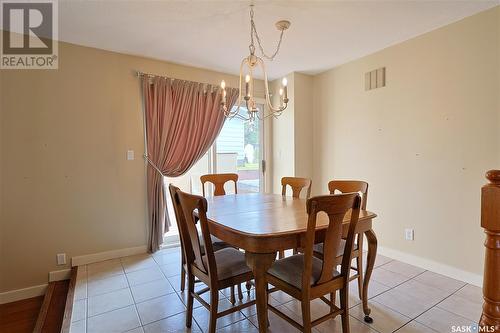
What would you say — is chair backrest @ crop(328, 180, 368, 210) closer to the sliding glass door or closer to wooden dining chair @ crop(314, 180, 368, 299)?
wooden dining chair @ crop(314, 180, 368, 299)

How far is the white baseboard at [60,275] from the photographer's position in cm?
272

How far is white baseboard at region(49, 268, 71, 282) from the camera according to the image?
2.72m

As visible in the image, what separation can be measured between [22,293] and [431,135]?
4.46 m

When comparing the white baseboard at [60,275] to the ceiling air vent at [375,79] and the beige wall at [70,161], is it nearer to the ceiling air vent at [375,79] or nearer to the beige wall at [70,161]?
the beige wall at [70,161]

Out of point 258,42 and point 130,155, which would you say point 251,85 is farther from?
point 130,155

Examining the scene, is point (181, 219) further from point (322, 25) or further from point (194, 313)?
point (322, 25)

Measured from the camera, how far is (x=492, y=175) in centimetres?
105

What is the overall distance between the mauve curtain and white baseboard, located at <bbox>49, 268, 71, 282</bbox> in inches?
33.6

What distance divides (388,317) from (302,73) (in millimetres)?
3248

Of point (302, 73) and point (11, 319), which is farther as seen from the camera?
point (302, 73)

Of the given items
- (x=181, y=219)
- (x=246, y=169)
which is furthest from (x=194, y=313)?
(x=246, y=169)

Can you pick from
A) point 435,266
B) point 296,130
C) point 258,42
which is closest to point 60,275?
point 258,42

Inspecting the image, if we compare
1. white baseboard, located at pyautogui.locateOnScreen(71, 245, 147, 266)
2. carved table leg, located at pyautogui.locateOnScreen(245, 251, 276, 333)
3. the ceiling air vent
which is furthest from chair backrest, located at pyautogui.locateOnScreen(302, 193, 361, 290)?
white baseboard, located at pyautogui.locateOnScreen(71, 245, 147, 266)

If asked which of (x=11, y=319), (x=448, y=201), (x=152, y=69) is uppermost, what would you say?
(x=152, y=69)
